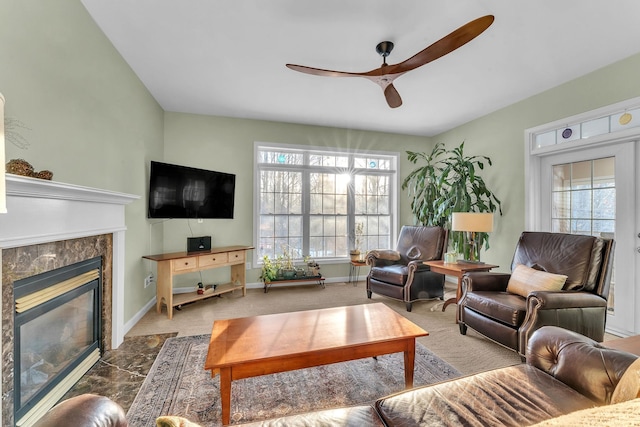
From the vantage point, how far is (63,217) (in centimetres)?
173

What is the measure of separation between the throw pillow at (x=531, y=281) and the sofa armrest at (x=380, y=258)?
1475 millimetres

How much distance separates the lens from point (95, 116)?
7.47ft

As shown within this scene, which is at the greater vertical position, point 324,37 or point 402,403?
point 324,37

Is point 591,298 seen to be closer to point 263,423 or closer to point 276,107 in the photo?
point 263,423

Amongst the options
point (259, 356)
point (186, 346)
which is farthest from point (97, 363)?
point (259, 356)

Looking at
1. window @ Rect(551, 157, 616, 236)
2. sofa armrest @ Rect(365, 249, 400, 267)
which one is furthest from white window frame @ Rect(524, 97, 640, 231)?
sofa armrest @ Rect(365, 249, 400, 267)

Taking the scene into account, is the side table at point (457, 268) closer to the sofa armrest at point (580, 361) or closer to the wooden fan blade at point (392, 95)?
the sofa armrest at point (580, 361)

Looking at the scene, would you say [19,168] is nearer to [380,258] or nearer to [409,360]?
[409,360]

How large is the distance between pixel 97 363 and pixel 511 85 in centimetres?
484

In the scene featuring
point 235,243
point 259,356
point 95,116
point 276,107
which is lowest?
point 259,356

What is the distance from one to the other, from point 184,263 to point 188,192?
0.91m

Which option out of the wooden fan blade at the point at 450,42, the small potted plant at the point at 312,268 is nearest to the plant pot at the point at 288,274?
the small potted plant at the point at 312,268

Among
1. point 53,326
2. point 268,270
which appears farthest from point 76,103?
point 268,270

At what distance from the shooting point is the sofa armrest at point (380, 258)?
3.86 m
